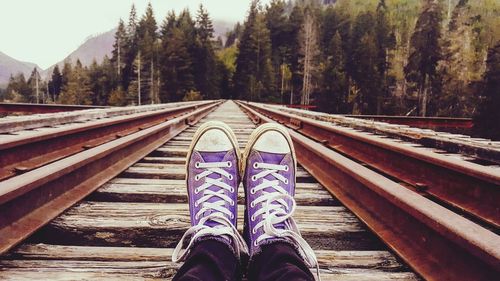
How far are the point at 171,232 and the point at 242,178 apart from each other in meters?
0.49

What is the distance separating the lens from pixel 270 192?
5.88 feet

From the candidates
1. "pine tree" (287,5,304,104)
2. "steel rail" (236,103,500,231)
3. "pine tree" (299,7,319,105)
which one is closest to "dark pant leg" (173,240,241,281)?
"steel rail" (236,103,500,231)

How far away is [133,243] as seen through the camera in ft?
5.30

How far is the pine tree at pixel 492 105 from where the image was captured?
21.1 meters

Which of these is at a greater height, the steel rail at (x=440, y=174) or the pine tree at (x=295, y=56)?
the pine tree at (x=295, y=56)

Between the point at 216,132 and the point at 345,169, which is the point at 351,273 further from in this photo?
the point at 216,132

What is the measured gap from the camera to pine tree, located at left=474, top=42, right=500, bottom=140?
21125mm

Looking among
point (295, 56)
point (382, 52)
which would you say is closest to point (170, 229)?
point (382, 52)

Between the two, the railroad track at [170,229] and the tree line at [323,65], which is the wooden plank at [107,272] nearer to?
the railroad track at [170,229]

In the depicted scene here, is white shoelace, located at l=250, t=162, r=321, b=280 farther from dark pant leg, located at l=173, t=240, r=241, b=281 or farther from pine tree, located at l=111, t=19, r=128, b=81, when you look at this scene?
pine tree, located at l=111, t=19, r=128, b=81

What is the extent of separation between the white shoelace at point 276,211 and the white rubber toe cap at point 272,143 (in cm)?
12

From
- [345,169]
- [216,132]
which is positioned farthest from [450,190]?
[216,132]

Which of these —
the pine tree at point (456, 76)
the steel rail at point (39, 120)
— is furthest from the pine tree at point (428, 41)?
the steel rail at point (39, 120)

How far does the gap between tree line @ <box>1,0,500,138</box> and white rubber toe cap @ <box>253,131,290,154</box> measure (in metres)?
24.7
